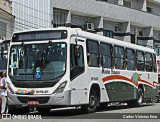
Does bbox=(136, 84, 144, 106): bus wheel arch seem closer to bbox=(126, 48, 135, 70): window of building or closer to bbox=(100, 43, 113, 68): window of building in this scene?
bbox=(126, 48, 135, 70): window of building

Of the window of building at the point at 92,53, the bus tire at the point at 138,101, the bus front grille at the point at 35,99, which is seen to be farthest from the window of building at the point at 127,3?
the bus front grille at the point at 35,99

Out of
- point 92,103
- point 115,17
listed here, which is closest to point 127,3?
point 115,17

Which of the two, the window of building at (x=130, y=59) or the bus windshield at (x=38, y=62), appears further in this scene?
the window of building at (x=130, y=59)

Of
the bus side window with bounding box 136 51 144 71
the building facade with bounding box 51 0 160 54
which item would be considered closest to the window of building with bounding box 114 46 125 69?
the bus side window with bounding box 136 51 144 71

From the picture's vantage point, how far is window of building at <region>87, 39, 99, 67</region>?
1531 cm

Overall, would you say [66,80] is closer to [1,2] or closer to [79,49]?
[79,49]

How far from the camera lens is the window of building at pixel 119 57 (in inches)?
698

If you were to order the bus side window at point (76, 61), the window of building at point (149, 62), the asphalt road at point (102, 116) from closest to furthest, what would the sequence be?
1. the asphalt road at point (102, 116)
2. the bus side window at point (76, 61)
3. the window of building at point (149, 62)

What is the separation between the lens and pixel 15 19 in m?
26.5

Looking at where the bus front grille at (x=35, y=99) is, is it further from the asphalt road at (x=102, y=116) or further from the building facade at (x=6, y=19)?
the building facade at (x=6, y=19)

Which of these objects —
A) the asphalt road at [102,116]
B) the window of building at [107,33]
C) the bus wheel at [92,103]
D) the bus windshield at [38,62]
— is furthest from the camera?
the window of building at [107,33]

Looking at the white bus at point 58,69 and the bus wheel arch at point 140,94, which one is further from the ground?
the white bus at point 58,69

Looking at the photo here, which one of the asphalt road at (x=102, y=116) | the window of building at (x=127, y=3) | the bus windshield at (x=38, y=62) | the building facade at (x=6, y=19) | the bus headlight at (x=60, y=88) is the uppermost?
the window of building at (x=127, y=3)

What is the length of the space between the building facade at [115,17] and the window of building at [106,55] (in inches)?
532
